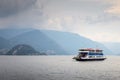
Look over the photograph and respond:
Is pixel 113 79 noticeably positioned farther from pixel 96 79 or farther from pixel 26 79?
pixel 26 79

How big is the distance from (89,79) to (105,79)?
242 inches

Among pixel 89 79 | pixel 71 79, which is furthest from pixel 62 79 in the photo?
pixel 89 79

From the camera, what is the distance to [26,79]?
9319 cm

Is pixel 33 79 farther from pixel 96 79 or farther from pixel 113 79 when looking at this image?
pixel 113 79

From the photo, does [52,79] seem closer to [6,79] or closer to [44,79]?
[44,79]

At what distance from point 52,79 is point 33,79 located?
24.1 ft

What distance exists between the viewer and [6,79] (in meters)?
93.9

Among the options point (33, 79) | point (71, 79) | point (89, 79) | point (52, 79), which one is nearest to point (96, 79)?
point (89, 79)

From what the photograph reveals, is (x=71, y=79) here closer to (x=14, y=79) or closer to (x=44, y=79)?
(x=44, y=79)

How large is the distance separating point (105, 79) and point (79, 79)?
32.9ft

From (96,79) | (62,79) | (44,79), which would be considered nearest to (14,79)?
(44,79)

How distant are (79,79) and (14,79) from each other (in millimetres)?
24790

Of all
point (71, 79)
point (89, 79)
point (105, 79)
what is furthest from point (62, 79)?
point (105, 79)

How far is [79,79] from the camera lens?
318 ft
